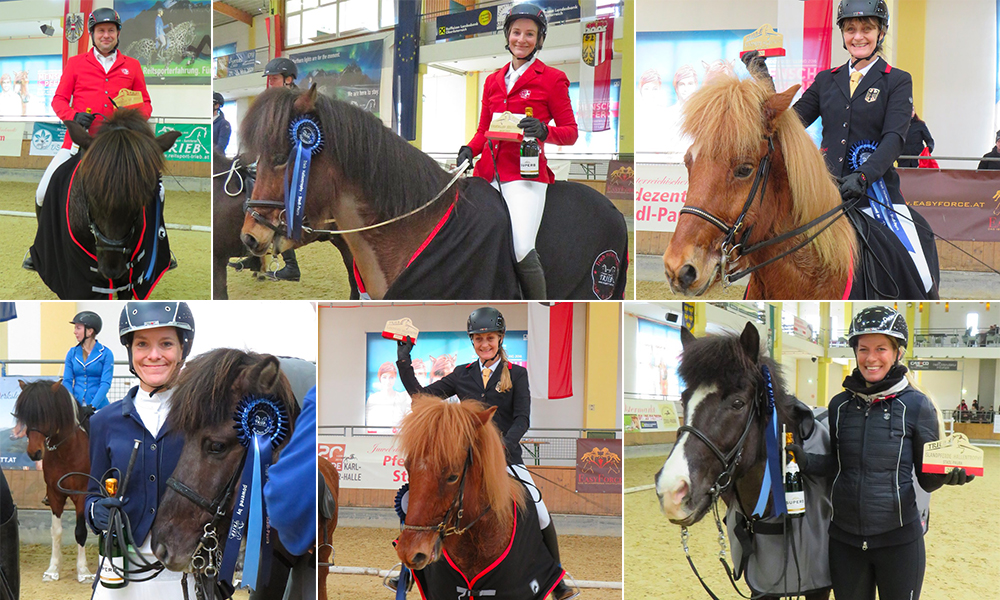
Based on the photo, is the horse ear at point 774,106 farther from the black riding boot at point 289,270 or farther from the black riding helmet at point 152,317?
the black riding boot at point 289,270

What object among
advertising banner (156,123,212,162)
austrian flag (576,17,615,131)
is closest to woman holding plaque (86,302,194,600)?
advertising banner (156,123,212,162)

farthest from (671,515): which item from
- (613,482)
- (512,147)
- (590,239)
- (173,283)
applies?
(173,283)

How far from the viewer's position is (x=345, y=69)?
16.5ft

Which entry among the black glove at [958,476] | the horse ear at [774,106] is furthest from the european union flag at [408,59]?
the black glove at [958,476]

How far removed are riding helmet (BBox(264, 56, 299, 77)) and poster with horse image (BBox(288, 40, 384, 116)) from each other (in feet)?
1.96

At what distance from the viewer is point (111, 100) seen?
291cm

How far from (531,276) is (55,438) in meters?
3.03

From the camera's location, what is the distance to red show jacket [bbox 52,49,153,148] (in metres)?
2.94

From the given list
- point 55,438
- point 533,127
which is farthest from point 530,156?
point 55,438

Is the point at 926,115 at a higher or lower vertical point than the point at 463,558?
higher

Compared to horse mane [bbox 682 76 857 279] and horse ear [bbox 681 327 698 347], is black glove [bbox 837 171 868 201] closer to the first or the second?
horse mane [bbox 682 76 857 279]

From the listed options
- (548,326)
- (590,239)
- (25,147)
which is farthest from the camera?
(25,147)

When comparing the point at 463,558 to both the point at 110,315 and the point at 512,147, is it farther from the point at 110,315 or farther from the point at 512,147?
the point at 110,315

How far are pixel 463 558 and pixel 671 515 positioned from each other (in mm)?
809
